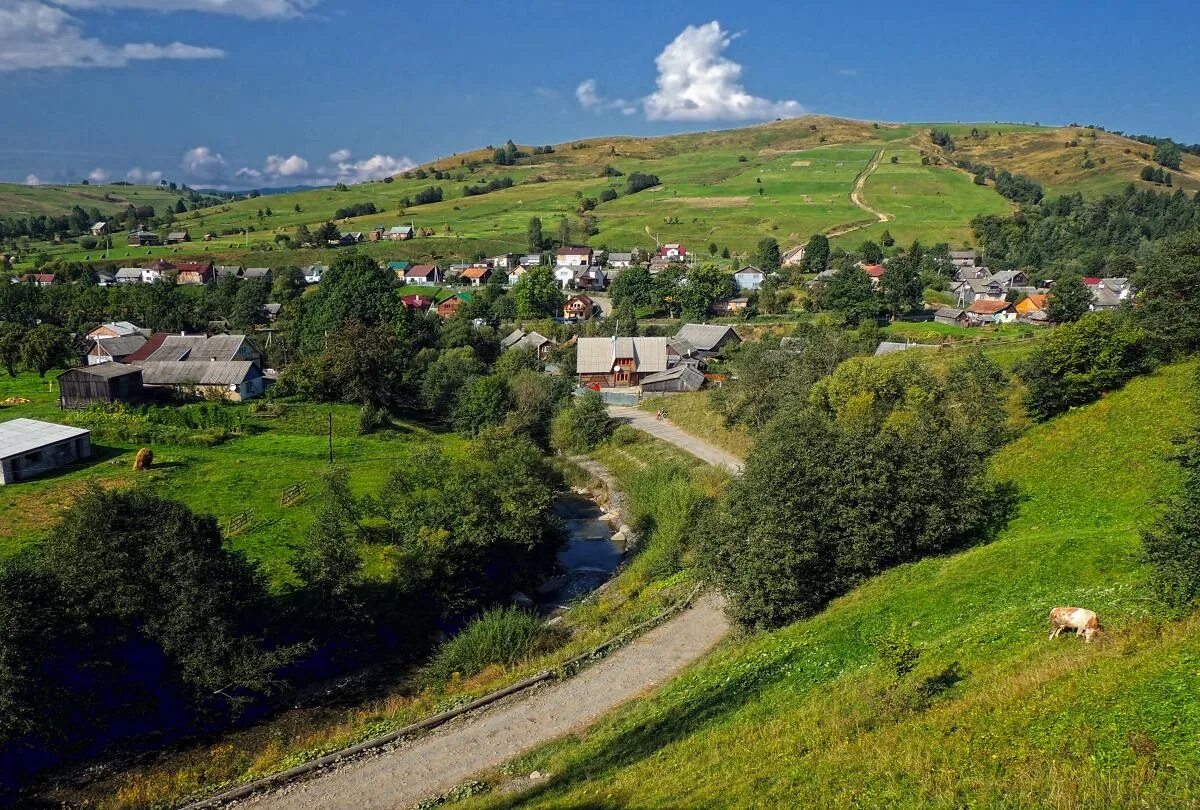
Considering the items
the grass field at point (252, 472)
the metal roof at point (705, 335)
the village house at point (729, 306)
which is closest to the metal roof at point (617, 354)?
the metal roof at point (705, 335)

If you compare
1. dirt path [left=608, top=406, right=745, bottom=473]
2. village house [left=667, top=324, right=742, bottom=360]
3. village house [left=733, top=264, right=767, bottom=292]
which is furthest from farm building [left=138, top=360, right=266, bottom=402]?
village house [left=733, top=264, right=767, bottom=292]

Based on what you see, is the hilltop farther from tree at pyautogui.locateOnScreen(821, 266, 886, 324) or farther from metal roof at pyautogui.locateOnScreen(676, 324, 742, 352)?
metal roof at pyautogui.locateOnScreen(676, 324, 742, 352)

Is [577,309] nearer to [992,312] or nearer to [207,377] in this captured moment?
[992,312]

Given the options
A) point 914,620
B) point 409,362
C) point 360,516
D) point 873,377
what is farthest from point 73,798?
point 409,362

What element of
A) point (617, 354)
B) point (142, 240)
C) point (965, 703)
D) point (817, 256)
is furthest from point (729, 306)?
point (142, 240)

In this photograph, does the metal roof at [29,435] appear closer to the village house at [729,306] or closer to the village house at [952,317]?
the village house at [729,306]
